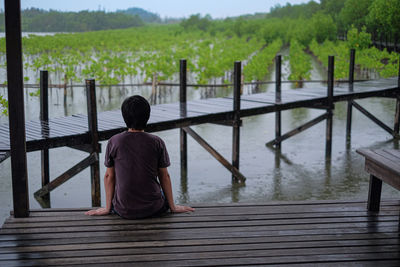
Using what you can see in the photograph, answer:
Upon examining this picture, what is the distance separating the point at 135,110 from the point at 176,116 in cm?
329

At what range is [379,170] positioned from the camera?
3.23 metres

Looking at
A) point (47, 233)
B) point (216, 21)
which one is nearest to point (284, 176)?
point (47, 233)

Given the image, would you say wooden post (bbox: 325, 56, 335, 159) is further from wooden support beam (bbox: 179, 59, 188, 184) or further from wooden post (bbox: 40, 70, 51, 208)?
wooden post (bbox: 40, 70, 51, 208)

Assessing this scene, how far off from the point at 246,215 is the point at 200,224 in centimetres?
30

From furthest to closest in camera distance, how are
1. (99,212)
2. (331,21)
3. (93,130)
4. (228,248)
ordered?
(331,21) → (93,130) → (99,212) → (228,248)

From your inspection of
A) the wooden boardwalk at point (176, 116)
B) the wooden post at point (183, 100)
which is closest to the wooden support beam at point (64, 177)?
the wooden boardwalk at point (176, 116)

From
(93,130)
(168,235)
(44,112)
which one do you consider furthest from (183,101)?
(168,235)

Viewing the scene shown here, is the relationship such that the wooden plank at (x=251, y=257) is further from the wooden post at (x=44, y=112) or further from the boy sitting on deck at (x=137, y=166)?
the wooden post at (x=44, y=112)

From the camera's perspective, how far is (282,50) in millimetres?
27312

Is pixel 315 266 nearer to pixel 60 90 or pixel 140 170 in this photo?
pixel 140 170

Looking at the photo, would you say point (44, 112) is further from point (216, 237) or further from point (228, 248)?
point (228, 248)

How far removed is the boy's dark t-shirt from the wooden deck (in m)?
0.08

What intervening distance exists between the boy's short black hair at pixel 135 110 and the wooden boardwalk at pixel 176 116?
76.6 inches

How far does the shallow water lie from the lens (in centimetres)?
633
